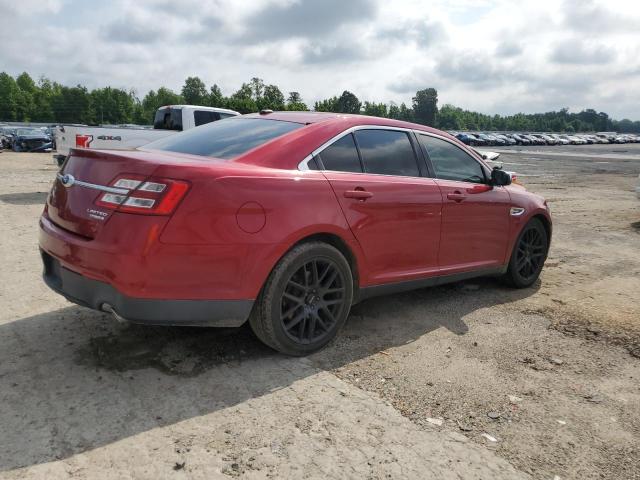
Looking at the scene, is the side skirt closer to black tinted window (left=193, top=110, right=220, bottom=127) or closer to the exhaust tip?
the exhaust tip

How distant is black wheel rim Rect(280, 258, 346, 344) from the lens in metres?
3.50

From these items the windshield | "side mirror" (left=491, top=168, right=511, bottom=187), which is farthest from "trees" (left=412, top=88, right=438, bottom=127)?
"side mirror" (left=491, top=168, right=511, bottom=187)

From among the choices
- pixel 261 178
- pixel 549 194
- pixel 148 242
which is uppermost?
pixel 261 178

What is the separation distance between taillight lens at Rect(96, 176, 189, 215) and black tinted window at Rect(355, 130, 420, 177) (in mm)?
1539

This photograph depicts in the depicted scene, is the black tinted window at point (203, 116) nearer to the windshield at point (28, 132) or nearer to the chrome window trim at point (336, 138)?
the chrome window trim at point (336, 138)

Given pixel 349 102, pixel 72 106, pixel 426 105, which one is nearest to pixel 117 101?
pixel 72 106

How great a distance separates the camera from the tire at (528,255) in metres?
5.36

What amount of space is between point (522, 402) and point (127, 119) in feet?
410

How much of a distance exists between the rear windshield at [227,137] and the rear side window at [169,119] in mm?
8972

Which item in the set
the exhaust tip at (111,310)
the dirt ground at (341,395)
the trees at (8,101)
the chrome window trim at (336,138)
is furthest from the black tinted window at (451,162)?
the trees at (8,101)

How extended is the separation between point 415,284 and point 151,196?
2.25 m

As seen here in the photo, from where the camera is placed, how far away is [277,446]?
8.50ft

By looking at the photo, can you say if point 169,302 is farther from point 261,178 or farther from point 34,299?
point 34,299

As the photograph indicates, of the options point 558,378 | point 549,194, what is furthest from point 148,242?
point 549,194
